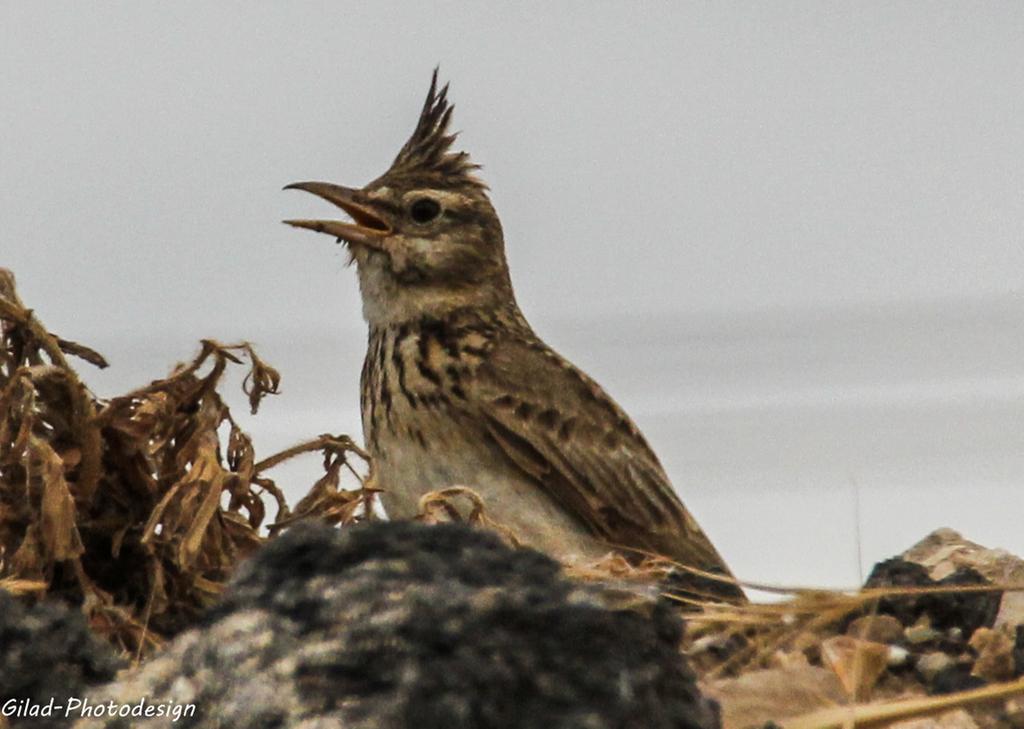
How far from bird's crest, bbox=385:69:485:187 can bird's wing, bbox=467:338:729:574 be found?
2.69 feet

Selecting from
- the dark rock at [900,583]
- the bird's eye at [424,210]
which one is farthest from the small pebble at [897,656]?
the bird's eye at [424,210]

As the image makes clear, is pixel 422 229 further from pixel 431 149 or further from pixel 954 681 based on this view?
pixel 954 681

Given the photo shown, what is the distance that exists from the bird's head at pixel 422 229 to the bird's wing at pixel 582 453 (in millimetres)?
420

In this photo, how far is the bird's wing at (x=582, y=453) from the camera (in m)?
7.96

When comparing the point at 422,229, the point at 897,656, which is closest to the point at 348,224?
the point at 422,229

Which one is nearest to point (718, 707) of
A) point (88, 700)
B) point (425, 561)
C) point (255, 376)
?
point (425, 561)

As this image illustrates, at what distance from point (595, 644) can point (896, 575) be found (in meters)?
1.59

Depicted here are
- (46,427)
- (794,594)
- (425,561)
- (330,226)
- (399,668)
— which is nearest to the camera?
(399,668)

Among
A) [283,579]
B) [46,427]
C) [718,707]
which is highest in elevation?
[46,427]

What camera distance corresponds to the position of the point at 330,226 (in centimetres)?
807

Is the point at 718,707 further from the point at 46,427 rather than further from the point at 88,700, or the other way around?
the point at 46,427

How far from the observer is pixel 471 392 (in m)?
8.03

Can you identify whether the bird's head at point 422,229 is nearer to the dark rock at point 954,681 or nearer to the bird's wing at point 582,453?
the bird's wing at point 582,453

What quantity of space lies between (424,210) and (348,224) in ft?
1.74
